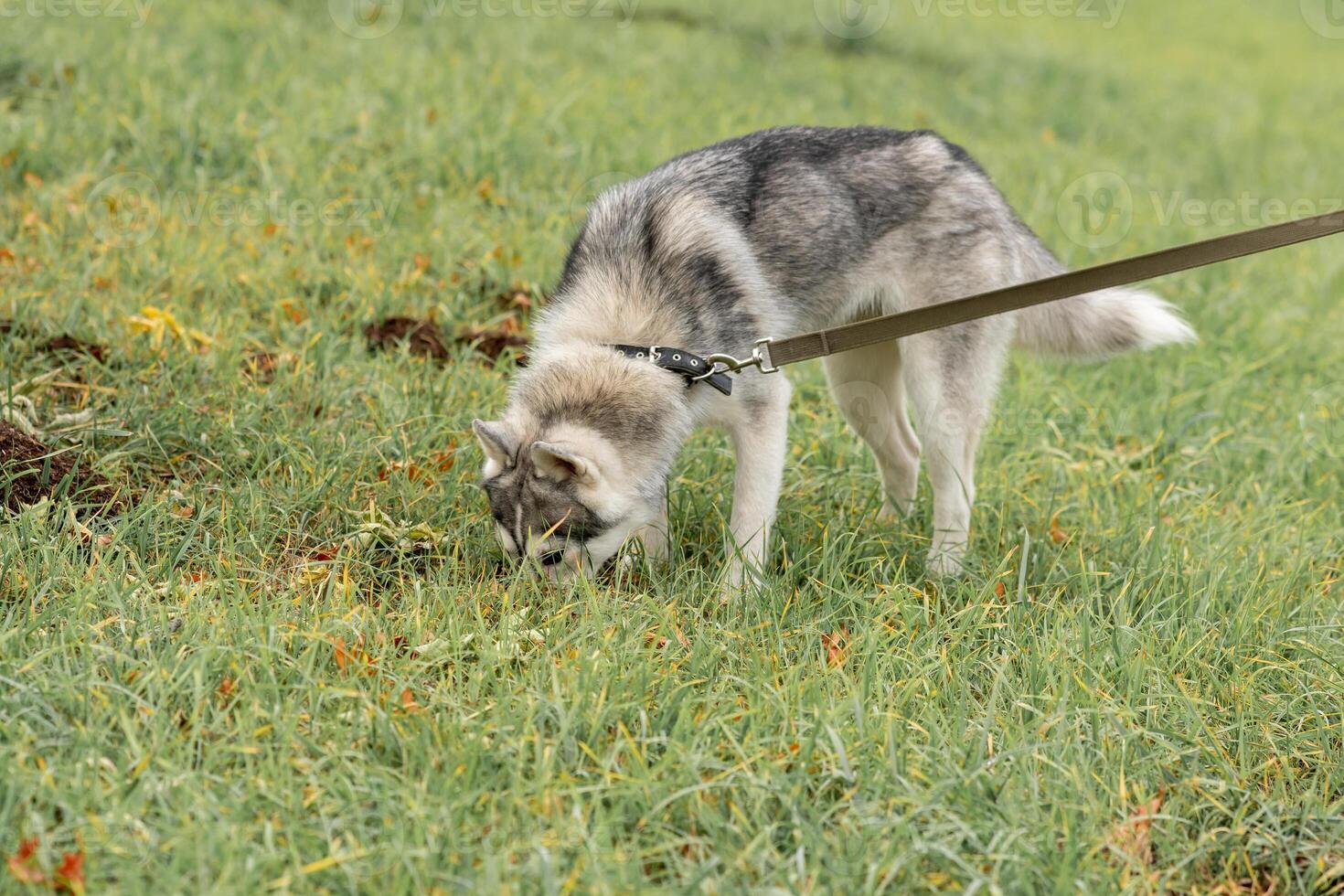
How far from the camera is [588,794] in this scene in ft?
9.04

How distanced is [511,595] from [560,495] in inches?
12.6

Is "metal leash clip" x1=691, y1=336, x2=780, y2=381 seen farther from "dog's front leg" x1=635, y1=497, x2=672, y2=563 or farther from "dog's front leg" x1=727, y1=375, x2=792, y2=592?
"dog's front leg" x1=635, y1=497, x2=672, y2=563

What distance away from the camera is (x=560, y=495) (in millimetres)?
3375

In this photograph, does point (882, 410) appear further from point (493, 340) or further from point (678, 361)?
point (493, 340)

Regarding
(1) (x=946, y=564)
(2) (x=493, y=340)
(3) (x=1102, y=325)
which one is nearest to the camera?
(1) (x=946, y=564)

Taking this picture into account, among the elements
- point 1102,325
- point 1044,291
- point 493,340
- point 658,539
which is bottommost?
point 658,539

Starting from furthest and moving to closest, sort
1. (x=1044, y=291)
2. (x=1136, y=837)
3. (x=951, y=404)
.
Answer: (x=951, y=404), (x=1044, y=291), (x=1136, y=837)

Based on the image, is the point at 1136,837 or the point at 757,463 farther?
the point at 757,463

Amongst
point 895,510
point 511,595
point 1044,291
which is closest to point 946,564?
point 895,510

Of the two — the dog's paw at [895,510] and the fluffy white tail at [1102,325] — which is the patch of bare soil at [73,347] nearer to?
the dog's paw at [895,510]

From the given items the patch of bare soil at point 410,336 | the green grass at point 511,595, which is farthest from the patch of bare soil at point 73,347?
the patch of bare soil at point 410,336

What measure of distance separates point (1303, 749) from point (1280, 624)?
2.03 feet

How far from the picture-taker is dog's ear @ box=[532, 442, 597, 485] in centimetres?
326

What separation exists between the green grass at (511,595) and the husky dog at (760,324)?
26 centimetres
